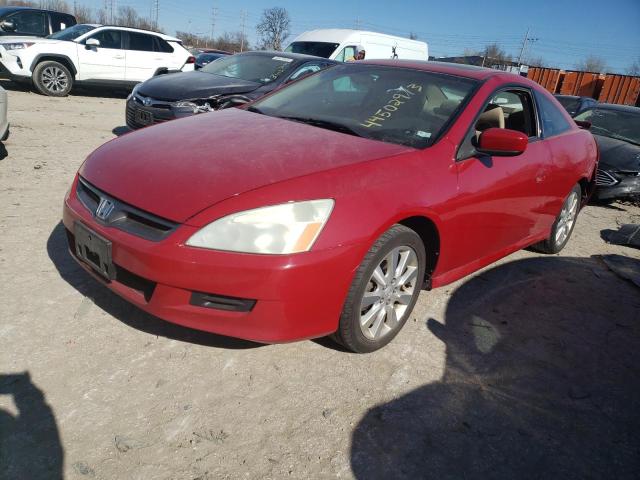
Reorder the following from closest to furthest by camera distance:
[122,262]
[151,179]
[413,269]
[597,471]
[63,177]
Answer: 1. [597,471]
2. [122,262]
3. [151,179]
4. [413,269]
5. [63,177]

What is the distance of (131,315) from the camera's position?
2703mm

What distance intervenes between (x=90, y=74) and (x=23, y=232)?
8.54 m

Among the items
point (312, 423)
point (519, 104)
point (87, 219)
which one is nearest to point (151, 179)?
point (87, 219)

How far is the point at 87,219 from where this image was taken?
7.93 ft

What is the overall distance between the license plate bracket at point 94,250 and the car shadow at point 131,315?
374 mm

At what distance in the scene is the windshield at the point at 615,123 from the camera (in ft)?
25.0

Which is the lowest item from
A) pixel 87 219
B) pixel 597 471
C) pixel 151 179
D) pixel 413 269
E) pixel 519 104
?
pixel 597 471

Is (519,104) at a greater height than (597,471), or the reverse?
(519,104)

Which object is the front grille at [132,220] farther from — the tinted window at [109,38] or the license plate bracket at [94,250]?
the tinted window at [109,38]

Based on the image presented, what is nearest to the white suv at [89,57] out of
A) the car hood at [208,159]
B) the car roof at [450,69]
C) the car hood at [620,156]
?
the car hood at [208,159]

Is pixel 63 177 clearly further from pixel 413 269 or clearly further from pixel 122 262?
pixel 413 269

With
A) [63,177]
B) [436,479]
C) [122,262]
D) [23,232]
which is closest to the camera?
[436,479]

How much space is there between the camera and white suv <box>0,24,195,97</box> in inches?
389

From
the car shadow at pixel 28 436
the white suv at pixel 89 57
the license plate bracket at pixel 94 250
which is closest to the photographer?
the car shadow at pixel 28 436
